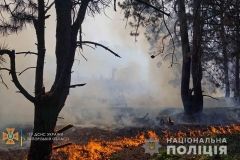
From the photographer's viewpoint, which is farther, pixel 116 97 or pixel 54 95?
pixel 116 97

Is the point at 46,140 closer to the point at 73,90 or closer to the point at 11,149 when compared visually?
the point at 11,149

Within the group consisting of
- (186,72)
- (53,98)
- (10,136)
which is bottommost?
(10,136)

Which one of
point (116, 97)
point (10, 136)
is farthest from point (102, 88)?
point (10, 136)

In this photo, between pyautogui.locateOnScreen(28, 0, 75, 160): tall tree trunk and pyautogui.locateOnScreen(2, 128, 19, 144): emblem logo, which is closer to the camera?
pyautogui.locateOnScreen(28, 0, 75, 160): tall tree trunk

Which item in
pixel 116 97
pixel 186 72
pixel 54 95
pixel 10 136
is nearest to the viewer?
pixel 54 95

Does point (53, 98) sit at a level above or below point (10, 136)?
above

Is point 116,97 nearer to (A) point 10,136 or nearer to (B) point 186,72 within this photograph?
(B) point 186,72

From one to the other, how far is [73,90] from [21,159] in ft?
65.2

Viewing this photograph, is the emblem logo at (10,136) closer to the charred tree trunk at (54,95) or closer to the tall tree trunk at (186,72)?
the charred tree trunk at (54,95)

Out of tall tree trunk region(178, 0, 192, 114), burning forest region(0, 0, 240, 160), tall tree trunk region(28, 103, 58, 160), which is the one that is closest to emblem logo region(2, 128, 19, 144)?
burning forest region(0, 0, 240, 160)

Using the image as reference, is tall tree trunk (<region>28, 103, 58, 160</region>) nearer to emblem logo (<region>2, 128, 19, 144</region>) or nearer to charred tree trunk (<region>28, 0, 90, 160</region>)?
charred tree trunk (<region>28, 0, 90, 160</region>)

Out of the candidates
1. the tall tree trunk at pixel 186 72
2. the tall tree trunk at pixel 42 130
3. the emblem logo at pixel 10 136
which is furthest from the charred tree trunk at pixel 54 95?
the tall tree trunk at pixel 186 72

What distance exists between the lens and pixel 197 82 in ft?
67.3

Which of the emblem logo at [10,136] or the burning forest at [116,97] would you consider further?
the emblem logo at [10,136]
